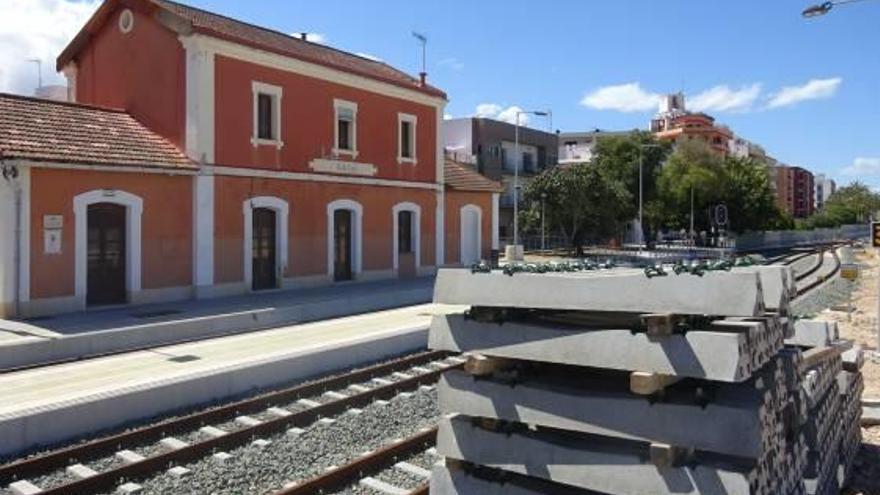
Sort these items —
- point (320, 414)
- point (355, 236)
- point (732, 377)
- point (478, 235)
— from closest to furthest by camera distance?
point (732, 377) < point (320, 414) < point (355, 236) < point (478, 235)

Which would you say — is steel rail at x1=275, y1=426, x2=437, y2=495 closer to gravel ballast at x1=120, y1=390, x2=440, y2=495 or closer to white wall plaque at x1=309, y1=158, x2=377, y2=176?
gravel ballast at x1=120, y1=390, x2=440, y2=495

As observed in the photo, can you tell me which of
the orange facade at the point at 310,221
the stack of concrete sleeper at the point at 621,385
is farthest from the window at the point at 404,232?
the stack of concrete sleeper at the point at 621,385

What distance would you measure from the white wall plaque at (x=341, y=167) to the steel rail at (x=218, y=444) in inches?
545

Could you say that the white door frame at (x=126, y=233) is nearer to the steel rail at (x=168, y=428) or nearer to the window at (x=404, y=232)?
the steel rail at (x=168, y=428)

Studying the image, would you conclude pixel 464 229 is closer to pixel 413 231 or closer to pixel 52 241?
pixel 413 231

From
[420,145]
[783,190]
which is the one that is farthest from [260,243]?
[783,190]

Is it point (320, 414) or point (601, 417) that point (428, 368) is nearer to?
point (320, 414)

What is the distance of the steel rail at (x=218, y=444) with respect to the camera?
690 centimetres

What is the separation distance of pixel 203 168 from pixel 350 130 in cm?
631

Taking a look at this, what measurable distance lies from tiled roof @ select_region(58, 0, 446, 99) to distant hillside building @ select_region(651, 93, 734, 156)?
3116 inches

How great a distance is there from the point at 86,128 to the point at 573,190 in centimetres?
3070

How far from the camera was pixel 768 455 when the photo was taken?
4.83m

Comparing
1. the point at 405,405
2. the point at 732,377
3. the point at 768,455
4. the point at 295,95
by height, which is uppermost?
the point at 295,95

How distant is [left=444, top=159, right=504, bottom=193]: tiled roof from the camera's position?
31702 millimetres
